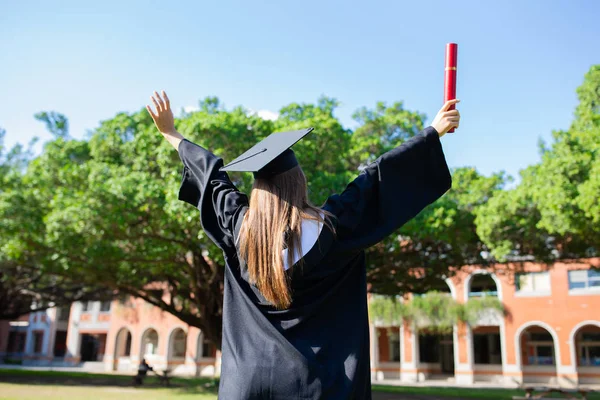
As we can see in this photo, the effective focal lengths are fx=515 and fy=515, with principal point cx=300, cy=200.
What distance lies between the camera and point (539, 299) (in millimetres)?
30000

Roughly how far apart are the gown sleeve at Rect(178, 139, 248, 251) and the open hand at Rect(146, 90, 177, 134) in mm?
200

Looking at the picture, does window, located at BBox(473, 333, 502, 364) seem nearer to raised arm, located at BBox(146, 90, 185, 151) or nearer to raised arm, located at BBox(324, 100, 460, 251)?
raised arm, located at BBox(324, 100, 460, 251)

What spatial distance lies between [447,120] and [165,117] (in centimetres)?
136

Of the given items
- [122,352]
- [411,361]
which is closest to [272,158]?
[411,361]

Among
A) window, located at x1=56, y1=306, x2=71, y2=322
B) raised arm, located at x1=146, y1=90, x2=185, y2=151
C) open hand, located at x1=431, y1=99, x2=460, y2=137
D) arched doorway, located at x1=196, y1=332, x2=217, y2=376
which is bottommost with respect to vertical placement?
arched doorway, located at x1=196, y1=332, x2=217, y2=376

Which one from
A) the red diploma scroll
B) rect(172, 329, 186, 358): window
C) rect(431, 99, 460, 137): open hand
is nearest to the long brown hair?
rect(431, 99, 460, 137): open hand

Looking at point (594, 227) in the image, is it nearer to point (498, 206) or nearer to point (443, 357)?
point (498, 206)

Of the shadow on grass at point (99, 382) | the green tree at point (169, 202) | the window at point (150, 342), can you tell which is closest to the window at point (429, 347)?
the shadow on grass at point (99, 382)

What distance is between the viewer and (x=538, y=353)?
100 ft

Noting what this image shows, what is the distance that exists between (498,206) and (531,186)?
2.98 ft

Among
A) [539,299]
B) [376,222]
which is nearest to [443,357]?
[539,299]

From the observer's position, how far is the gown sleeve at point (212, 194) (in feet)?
7.09

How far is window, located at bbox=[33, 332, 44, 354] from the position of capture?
44.3 meters

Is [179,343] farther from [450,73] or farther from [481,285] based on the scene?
[450,73]
